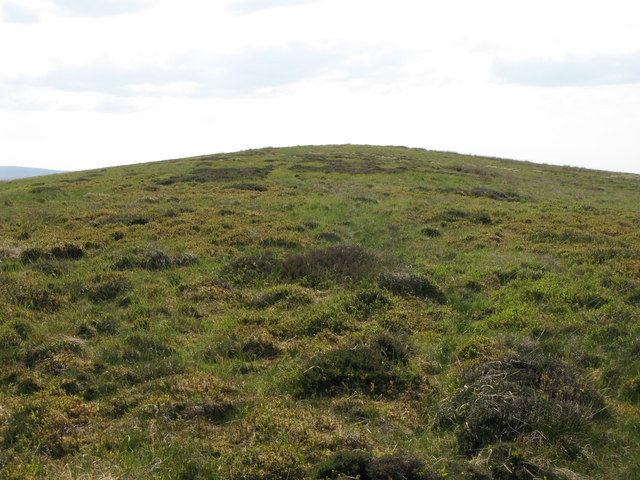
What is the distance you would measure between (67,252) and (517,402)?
1257 centimetres

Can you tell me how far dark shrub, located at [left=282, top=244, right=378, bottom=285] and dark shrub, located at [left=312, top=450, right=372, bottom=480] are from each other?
666cm

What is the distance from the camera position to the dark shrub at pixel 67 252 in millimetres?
13086

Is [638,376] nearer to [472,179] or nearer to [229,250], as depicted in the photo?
[229,250]

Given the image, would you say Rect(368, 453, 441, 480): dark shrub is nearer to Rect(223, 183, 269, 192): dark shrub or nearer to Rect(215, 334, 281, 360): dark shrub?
Rect(215, 334, 281, 360): dark shrub

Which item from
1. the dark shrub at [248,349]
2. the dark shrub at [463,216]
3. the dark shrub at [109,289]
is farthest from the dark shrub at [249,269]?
the dark shrub at [463,216]

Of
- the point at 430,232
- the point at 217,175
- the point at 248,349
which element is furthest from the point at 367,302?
the point at 217,175

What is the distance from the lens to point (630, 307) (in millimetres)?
8961

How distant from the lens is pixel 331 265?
39.7 ft

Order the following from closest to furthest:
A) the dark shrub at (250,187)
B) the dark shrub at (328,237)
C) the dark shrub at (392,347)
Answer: the dark shrub at (392,347), the dark shrub at (328,237), the dark shrub at (250,187)

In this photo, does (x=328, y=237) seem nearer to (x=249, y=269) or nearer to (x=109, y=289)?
(x=249, y=269)

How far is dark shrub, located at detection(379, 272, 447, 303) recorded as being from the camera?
34.4 ft

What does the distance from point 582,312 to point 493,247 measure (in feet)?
19.5

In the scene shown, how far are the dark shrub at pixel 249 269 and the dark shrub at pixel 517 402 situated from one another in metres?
6.34

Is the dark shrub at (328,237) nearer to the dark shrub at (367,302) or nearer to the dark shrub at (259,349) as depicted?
the dark shrub at (367,302)
